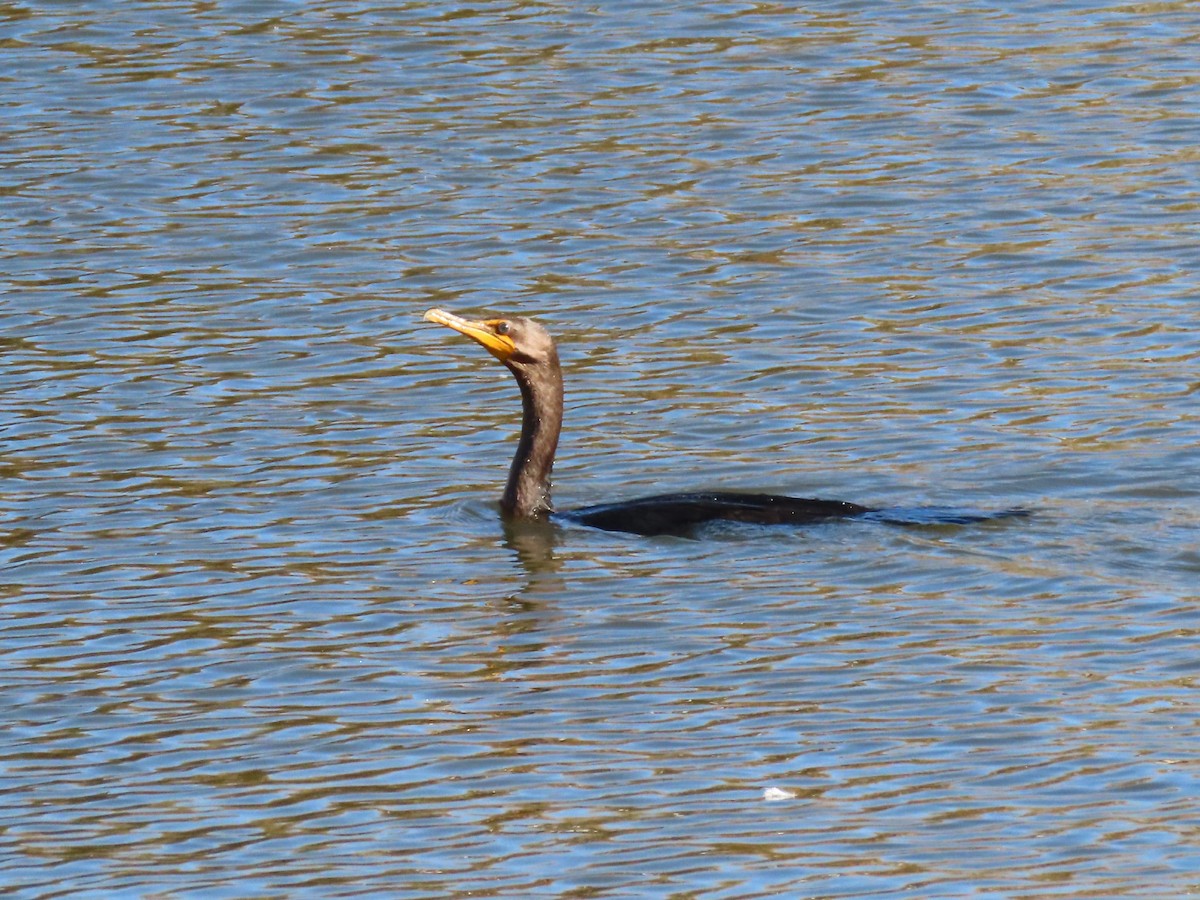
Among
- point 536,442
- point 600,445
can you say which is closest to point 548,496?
point 536,442

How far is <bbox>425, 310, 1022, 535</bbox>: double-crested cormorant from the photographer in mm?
10945

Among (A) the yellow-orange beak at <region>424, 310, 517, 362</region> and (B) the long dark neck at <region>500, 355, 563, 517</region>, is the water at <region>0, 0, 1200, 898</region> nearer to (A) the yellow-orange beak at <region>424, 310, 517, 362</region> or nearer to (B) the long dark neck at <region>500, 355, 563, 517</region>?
(B) the long dark neck at <region>500, 355, 563, 517</region>

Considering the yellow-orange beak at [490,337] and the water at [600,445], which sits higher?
the yellow-orange beak at [490,337]

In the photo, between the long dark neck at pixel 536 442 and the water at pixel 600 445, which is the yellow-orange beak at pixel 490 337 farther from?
the water at pixel 600 445

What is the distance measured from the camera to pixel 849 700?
864cm

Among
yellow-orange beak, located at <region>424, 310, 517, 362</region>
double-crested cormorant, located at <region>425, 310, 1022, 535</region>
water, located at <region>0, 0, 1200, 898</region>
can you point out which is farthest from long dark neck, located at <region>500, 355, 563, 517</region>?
water, located at <region>0, 0, 1200, 898</region>

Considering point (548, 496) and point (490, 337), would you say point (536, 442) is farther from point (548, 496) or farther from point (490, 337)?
point (490, 337)

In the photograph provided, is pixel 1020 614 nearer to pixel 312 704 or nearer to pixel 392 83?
pixel 312 704

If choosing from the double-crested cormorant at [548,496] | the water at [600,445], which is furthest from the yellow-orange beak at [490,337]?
the water at [600,445]

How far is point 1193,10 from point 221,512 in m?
12.1

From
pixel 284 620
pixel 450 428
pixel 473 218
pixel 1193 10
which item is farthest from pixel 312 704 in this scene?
pixel 1193 10

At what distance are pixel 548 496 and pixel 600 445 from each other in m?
1.09

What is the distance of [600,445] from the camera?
1287 cm

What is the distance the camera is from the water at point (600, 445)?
7707 mm
